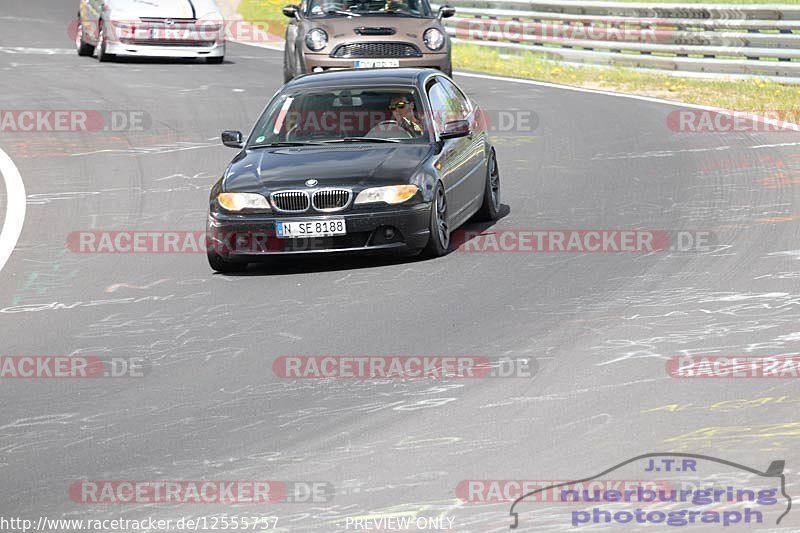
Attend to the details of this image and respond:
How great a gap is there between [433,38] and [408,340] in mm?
13439

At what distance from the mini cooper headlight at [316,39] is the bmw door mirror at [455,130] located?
30.8ft

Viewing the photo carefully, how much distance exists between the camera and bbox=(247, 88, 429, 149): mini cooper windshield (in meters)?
13.3

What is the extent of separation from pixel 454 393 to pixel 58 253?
19.4ft

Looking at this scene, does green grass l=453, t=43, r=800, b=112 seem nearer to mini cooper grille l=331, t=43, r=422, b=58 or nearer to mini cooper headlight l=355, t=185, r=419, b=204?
mini cooper grille l=331, t=43, r=422, b=58

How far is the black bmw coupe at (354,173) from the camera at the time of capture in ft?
39.7

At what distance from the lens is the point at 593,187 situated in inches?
626

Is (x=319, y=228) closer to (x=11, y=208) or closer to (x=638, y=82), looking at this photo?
(x=11, y=208)

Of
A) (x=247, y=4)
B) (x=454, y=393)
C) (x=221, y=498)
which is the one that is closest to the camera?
(x=221, y=498)

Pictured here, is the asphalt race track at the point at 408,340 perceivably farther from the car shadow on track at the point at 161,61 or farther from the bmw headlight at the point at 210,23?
the car shadow on track at the point at 161,61

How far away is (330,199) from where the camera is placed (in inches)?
478

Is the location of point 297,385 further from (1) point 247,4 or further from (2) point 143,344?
(1) point 247,4

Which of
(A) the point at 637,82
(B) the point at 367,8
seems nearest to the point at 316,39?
(B) the point at 367,8

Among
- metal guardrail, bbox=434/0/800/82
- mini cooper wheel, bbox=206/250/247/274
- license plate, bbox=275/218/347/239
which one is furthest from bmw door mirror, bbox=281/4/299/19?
license plate, bbox=275/218/347/239

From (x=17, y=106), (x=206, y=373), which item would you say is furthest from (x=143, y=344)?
(x=17, y=106)
